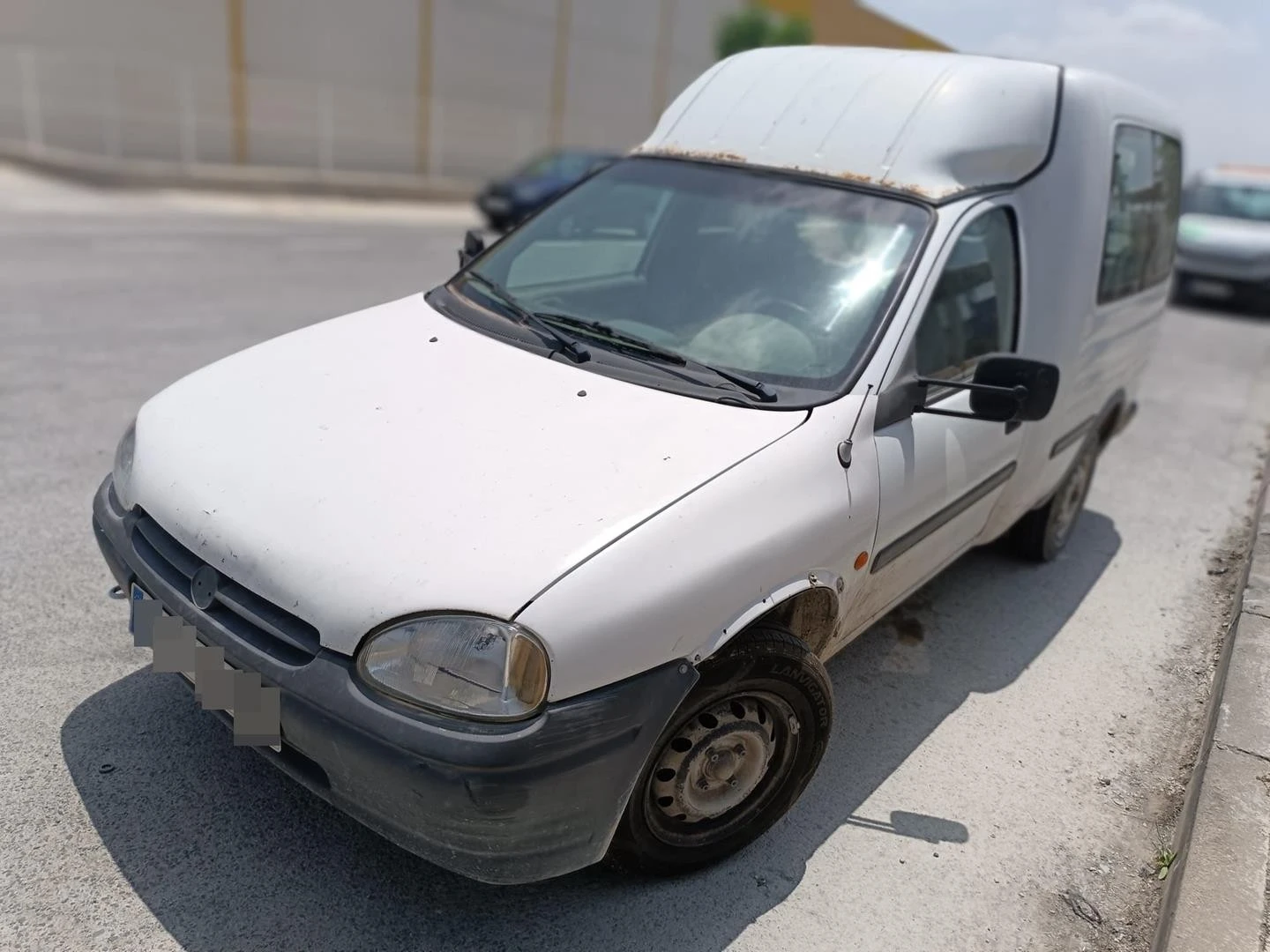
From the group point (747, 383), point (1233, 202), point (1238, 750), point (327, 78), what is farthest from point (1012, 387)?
point (327, 78)

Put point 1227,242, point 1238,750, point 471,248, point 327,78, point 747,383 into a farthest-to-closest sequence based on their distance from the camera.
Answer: point 327,78 → point 1227,242 → point 471,248 → point 1238,750 → point 747,383

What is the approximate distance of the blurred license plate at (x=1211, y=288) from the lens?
1405 centimetres

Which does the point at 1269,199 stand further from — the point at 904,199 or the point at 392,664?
the point at 392,664

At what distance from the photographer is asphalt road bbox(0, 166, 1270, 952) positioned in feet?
8.18

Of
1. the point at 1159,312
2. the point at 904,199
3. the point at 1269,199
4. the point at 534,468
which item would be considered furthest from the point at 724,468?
the point at 1269,199

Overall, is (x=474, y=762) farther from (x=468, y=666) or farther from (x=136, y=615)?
(x=136, y=615)

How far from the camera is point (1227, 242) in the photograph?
45.6 feet

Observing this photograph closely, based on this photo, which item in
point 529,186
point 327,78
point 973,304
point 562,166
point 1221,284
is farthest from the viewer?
point 327,78

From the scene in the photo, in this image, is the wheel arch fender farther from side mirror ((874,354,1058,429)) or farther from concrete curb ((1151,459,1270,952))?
concrete curb ((1151,459,1270,952))

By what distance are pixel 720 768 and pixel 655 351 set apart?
123cm

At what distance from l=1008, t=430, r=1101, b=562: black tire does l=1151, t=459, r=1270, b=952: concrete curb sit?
1.02 metres

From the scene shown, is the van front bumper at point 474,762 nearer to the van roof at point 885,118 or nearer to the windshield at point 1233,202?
the van roof at point 885,118

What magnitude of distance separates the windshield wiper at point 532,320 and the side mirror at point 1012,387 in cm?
117

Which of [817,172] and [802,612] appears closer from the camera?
[802,612]
